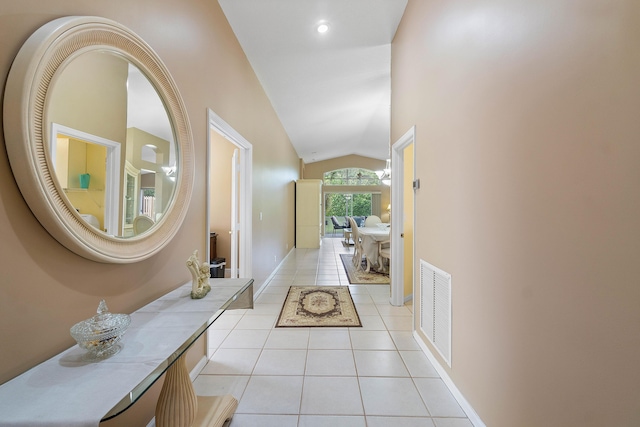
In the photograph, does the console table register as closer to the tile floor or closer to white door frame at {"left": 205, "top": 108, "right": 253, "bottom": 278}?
the tile floor

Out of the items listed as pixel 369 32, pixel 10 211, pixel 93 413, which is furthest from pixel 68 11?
pixel 369 32

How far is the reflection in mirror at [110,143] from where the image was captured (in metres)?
0.92

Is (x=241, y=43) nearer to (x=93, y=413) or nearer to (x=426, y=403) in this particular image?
(x=93, y=413)

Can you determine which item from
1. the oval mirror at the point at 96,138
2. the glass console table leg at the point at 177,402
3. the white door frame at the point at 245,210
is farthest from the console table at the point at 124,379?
the white door frame at the point at 245,210

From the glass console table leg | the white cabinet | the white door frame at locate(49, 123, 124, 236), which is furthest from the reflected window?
the white cabinet

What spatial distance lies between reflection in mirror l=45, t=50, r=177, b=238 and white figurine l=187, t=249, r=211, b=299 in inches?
11.2

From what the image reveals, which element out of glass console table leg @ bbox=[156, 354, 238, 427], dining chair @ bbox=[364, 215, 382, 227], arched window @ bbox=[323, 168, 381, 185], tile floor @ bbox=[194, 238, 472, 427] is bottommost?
tile floor @ bbox=[194, 238, 472, 427]

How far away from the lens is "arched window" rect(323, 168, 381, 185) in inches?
446

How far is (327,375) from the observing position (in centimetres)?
194

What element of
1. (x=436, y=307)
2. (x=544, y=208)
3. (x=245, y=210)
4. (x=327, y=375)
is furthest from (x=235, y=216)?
(x=544, y=208)

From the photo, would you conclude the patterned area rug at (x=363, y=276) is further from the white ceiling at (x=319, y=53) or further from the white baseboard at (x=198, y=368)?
the white ceiling at (x=319, y=53)

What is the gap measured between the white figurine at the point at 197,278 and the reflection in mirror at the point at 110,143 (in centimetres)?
28

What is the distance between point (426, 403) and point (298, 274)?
11.3ft

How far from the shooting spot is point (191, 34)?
1.87 m
